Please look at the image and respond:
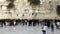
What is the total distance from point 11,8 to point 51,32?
6.57 meters

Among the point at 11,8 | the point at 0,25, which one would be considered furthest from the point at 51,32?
the point at 11,8

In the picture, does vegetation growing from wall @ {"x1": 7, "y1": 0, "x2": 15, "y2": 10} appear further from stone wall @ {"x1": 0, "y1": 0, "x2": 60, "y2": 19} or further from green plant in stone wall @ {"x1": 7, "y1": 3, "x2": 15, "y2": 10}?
stone wall @ {"x1": 0, "y1": 0, "x2": 60, "y2": 19}

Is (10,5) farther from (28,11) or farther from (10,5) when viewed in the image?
(28,11)

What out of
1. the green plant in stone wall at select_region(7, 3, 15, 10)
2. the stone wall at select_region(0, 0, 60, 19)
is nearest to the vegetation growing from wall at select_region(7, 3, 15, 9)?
the green plant in stone wall at select_region(7, 3, 15, 10)

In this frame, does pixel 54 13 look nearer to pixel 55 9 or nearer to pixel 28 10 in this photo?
pixel 55 9

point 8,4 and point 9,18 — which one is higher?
point 8,4

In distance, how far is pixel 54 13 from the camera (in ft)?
64.0

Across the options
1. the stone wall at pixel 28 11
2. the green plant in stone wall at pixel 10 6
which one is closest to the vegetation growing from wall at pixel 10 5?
the green plant in stone wall at pixel 10 6

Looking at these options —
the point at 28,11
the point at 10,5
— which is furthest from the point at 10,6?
the point at 28,11

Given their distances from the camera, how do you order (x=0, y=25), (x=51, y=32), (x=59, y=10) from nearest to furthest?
(x=51, y=32) → (x=0, y=25) → (x=59, y=10)

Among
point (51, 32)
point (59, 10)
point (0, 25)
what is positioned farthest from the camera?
point (59, 10)

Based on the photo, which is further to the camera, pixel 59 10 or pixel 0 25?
pixel 59 10

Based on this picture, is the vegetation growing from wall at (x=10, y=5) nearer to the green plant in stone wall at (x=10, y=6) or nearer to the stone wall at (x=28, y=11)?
the green plant in stone wall at (x=10, y=6)

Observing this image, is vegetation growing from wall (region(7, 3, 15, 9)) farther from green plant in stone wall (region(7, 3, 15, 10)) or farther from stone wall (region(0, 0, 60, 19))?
stone wall (region(0, 0, 60, 19))
